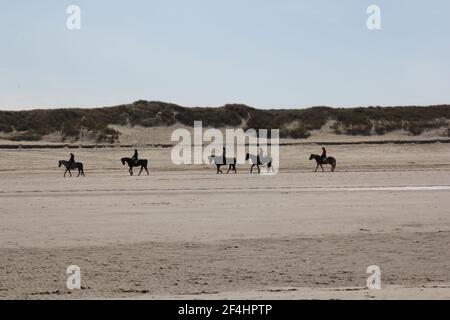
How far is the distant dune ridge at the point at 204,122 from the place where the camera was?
62.3 m

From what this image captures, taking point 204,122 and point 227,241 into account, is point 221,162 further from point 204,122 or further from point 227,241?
point 204,122

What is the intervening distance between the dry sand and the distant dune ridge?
36.8m

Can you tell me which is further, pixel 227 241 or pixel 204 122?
pixel 204 122

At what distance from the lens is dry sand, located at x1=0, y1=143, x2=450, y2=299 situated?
9188 millimetres

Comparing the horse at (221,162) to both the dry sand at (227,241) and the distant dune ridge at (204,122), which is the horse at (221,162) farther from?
the distant dune ridge at (204,122)

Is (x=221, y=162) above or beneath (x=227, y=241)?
above

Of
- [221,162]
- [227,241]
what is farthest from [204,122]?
[227,241]

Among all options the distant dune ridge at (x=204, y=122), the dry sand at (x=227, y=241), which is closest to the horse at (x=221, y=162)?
the dry sand at (x=227, y=241)

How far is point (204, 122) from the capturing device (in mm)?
70688

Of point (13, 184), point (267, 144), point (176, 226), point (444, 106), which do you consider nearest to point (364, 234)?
point (176, 226)

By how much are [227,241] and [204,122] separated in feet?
191

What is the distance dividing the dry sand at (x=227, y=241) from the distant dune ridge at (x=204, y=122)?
121ft

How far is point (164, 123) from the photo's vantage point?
68.4 metres
